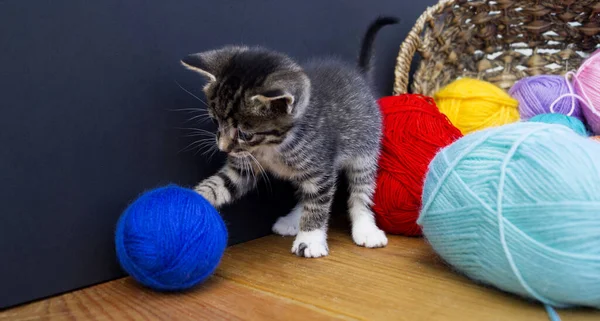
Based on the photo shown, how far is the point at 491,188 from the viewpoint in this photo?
108 centimetres

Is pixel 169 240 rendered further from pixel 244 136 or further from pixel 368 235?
pixel 368 235

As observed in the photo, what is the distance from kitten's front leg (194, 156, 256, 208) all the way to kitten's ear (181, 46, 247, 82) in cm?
27

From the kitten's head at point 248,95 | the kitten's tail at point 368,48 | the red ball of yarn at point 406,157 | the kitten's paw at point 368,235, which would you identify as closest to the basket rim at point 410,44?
the kitten's tail at point 368,48

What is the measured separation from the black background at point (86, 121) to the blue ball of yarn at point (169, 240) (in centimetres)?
14

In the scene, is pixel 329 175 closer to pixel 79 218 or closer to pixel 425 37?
pixel 79 218

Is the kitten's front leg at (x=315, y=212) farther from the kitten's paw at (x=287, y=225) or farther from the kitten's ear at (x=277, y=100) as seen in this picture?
the kitten's ear at (x=277, y=100)

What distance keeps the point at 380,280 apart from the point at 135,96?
2.51 ft

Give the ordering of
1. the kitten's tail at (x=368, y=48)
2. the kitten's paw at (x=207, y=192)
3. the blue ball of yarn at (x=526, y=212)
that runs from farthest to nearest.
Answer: the kitten's tail at (x=368, y=48), the kitten's paw at (x=207, y=192), the blue ball of yarn at (x=526, y=212)

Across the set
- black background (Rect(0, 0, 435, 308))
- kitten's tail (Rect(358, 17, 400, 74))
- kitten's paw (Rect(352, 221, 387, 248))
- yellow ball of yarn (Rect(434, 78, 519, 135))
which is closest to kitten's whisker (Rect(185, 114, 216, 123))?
black background (Rect(0, 0, 435, 308))

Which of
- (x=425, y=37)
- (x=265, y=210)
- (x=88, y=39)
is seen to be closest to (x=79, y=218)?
(x=88, y=39)

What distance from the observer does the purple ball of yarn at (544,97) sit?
1975 millimetres

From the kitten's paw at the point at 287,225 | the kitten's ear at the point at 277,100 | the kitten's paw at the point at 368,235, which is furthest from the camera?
the kitten's paw at the point at 287,225

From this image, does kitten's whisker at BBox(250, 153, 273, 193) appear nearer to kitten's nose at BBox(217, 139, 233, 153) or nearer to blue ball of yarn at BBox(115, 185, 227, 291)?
kitten's nose at BBox(217, 139, 233, 153)

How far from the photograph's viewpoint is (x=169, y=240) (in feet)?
3.45
